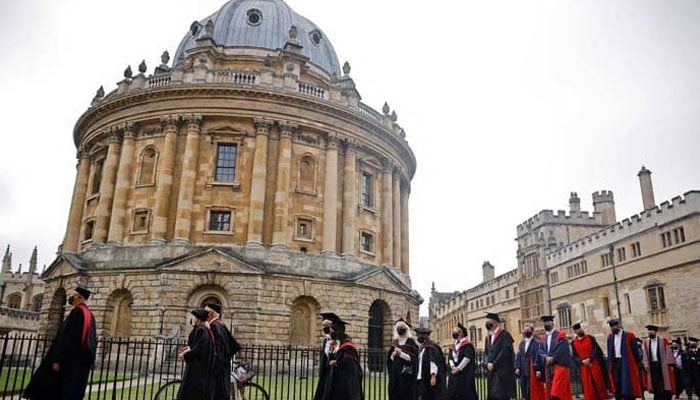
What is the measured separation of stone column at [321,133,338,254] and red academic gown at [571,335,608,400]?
57.6ft

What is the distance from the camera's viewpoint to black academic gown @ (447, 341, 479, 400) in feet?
35.7

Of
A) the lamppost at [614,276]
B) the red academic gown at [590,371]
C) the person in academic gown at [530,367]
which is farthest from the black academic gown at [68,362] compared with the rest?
the lamppost at [614,276]

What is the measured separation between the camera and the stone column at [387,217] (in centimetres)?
3383

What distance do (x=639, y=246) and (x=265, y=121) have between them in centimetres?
2470

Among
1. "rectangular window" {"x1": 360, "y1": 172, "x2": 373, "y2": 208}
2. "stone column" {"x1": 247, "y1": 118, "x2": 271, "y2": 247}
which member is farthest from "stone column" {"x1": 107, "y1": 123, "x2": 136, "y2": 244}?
→ "rectangular window" {"x1": 360, "y1": 172, "x2": 373, "y2": 208}

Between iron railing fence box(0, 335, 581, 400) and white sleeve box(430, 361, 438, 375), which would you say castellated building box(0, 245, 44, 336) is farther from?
white sleeve box(430, 361, 438, 375)

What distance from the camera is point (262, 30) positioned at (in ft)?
125

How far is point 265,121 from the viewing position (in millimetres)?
29672

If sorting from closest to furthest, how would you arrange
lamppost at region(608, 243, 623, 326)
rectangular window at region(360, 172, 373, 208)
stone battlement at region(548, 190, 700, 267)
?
stone battlement at region(548, 190, 700, 267)
rectangular window at region(360, 172, 373, 208)
lamppost at region(608, 243, 623, 326)

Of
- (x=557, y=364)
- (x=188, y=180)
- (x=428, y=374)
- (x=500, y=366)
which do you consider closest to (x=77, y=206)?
(x=188, y=180)

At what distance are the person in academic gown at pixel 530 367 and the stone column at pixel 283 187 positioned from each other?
1637cm

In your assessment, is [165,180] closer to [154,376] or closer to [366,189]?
[366,189]

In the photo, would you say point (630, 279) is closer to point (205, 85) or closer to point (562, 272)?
point (562, 272)

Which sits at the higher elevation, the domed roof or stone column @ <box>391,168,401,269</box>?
the domed roof
